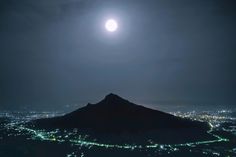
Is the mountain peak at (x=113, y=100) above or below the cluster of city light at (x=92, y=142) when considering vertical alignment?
above

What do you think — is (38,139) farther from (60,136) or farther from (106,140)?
(106,140)

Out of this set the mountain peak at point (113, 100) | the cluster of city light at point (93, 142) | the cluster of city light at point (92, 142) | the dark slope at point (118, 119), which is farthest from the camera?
Result: the mountain peak at point (113, 100)

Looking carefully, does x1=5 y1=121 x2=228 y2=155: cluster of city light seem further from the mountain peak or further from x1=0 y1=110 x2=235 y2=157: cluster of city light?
the mountain peak

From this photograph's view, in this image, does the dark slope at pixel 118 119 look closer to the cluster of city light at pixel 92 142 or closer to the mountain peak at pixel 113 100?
the mountain peak at pixel 113 100

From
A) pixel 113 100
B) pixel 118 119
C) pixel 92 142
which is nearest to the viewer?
pixel 92 142

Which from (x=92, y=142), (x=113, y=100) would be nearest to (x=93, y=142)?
(x=92, y=142)

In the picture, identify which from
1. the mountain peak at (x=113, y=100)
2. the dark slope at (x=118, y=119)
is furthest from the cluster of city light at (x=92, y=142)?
the mountain peak at (x=113, y=100)

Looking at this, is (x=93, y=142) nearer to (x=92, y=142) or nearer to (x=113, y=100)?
(x=92, y=142)

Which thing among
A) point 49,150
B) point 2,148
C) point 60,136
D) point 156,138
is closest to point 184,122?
point 156,138
